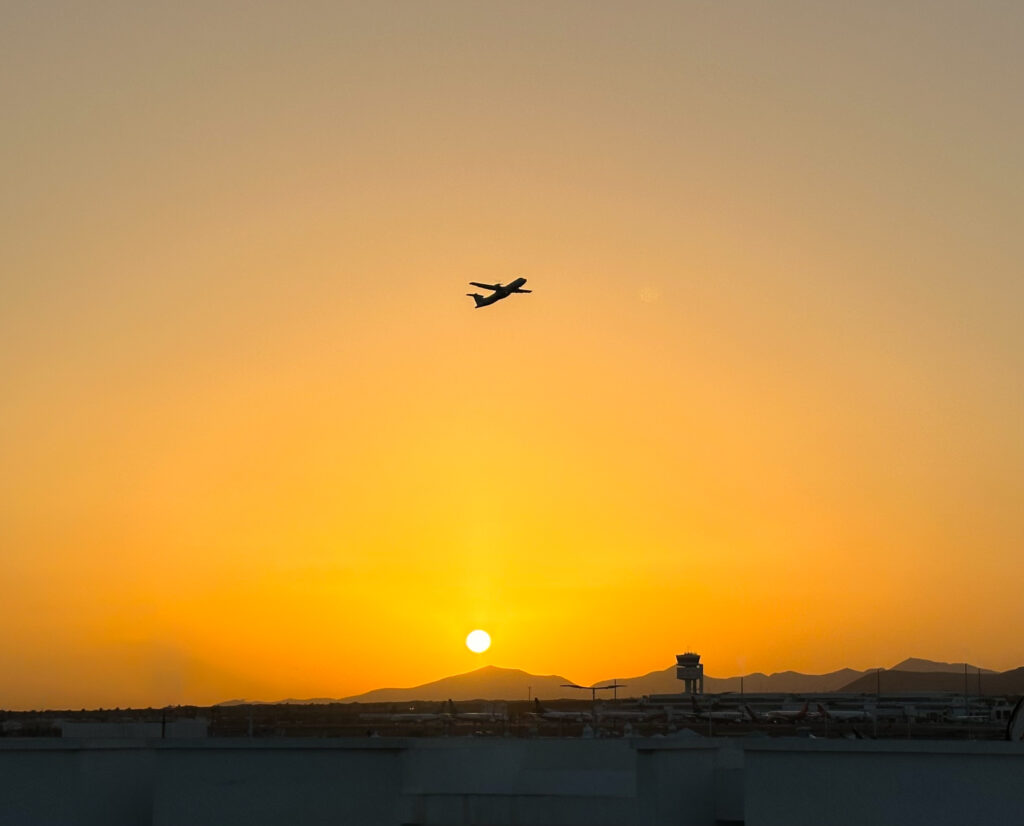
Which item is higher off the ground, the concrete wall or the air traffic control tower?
the air traffic control tower

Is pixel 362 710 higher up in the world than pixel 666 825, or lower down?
higher up

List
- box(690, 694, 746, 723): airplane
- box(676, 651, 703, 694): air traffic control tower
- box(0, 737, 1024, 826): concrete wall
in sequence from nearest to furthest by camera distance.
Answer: box(0, 737, 1024, 826): concrete wall → box(690, 694, 746, 723): airplane → box(676, 651, 703, 694): air traffic control tower

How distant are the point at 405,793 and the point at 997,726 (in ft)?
88.4

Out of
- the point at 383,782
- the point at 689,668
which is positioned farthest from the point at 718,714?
the point at 383,782

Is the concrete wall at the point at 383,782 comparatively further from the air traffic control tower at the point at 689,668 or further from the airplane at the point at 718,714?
the air traffic control tower at the point at 689,668

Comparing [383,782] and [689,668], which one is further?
[689,668]

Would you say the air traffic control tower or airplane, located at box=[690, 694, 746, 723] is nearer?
airplane, located at box=[690, 694, 746, 723]

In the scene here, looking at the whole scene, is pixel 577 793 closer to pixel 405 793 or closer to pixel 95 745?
pixel 405 793

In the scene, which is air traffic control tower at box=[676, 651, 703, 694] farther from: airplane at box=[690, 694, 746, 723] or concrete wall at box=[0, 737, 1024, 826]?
concrete wall at box=[0, 737, 1024, 826]

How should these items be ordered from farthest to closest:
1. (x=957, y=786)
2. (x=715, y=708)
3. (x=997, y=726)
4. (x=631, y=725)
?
1. (x=715, y=708)
2. (x=631, y=725)
3. (x=997, y=726)
4. (x=957, y=786)

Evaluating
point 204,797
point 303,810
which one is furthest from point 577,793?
point 204,797

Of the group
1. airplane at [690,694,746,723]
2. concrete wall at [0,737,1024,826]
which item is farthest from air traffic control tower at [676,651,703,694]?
concrete wall at [0,737,1024,826]

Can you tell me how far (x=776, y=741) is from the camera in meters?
47.0

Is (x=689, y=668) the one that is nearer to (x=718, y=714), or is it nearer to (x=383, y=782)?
(x=718, y=714)
